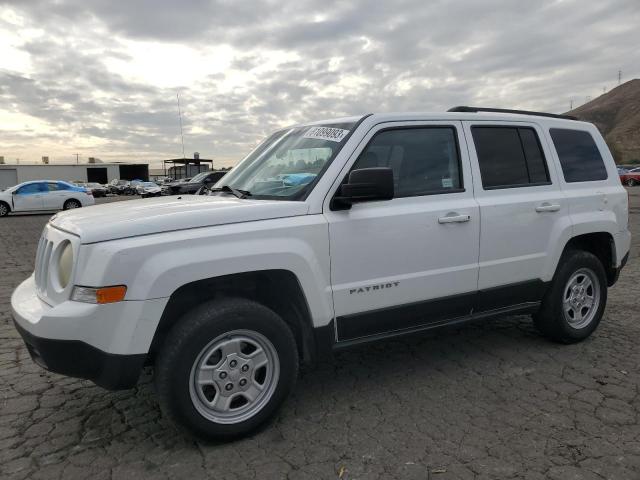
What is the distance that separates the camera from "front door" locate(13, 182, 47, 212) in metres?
21.1

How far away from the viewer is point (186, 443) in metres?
3.03

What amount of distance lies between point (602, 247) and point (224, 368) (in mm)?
3713

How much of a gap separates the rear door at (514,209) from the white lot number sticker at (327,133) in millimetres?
1041

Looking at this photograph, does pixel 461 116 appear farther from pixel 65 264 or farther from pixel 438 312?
pixel 65 264

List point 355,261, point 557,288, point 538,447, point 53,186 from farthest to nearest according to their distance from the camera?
point 53,186 < point 557,288 < point 355,261 < point 538,447

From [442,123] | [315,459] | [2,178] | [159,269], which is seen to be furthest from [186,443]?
[2,178]

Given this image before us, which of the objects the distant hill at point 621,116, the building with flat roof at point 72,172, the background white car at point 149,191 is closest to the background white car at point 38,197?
the background white car at point 149,191

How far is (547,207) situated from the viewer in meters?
4.20

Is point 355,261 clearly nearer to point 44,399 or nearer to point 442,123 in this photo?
point 442,123

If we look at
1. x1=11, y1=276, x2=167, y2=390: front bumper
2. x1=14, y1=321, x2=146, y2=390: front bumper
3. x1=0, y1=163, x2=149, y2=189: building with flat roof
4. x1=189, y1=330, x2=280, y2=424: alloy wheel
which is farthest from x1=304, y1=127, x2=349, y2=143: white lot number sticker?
x1=0, y1=163, x2=149, y2=189: building with flat roof

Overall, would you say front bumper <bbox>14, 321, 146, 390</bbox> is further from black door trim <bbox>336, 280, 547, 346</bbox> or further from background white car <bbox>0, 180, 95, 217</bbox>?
background white car <bbox>0, 180, 95, 217</bbox>

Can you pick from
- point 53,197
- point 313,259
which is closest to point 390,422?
point 313,259

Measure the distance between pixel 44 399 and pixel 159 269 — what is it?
174 centimetres

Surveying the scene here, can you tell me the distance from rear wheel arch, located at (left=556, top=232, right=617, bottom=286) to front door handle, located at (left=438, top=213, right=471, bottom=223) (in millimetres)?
1505
